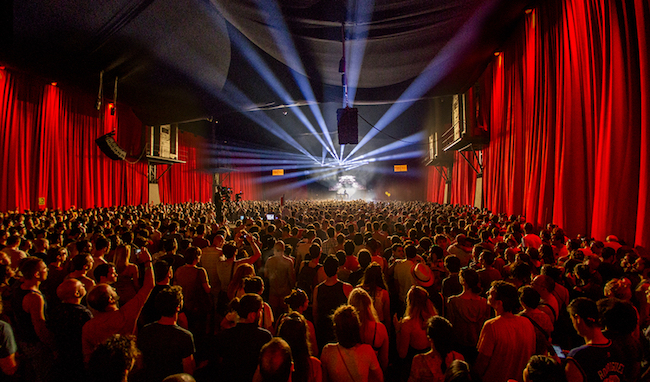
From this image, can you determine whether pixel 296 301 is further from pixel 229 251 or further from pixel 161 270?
pixel 229 251

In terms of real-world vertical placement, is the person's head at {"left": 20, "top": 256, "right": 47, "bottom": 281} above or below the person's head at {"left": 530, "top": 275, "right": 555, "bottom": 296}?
above

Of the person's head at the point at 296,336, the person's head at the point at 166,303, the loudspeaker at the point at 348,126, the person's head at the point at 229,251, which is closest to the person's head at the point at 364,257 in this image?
the person's head at the point at 229,251

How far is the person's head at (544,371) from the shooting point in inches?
59.7

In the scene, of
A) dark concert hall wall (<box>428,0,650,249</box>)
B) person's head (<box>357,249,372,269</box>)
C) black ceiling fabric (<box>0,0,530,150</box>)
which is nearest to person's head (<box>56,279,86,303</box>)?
person's head (<box>357,249,372,269</box>)

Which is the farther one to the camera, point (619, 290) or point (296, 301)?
point (619, 290)

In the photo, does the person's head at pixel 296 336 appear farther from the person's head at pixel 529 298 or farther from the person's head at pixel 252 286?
the person's head at pixel 529 298

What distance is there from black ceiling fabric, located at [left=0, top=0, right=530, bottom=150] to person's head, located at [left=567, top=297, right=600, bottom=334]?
8.05 m

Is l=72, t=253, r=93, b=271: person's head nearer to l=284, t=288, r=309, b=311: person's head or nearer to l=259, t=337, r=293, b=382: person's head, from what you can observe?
l=284, t=288, r=309, b=311: person's head

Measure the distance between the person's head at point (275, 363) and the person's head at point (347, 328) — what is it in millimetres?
396

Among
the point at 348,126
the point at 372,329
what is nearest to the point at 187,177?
the point at 348,126

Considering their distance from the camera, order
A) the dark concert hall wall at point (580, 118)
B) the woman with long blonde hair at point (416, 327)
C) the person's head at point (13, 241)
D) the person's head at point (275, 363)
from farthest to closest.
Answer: the dark concert hall wall at point (580, 118) < the person's head at point (13, 241) < the woman with long blonde hair at point (416, 327) < the person's head at point (275, 363)

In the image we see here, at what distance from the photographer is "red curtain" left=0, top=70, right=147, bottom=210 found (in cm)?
1180

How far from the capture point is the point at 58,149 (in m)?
13.6

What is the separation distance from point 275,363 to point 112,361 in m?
0.79
